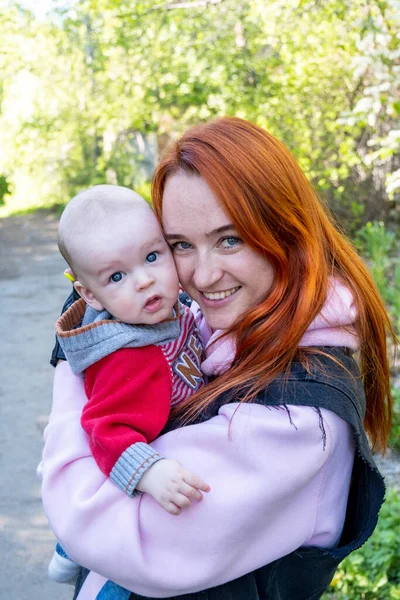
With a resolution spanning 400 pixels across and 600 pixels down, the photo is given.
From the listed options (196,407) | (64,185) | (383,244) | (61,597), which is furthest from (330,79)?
(64,185)

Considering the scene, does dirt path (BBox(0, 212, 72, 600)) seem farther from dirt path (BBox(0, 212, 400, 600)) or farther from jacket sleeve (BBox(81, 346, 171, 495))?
jacket sleeve (BBox(81, 346, 171, 495))

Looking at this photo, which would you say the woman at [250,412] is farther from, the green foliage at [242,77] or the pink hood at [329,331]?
the green foliage at [242,77]

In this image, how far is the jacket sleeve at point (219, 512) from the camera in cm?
138

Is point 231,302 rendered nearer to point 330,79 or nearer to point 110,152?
point 330,79

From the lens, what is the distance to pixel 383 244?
5984 mm

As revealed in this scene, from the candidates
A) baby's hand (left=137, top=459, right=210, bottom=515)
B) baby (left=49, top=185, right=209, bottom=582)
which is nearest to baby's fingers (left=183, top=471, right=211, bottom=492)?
baby's hand (left=137, top=459, right=210, bottom=515)

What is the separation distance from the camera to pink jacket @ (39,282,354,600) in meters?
1.38

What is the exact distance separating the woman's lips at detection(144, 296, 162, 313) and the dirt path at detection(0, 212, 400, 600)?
6.04 feet

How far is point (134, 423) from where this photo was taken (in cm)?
152

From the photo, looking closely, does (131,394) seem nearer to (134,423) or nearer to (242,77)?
(134,423)

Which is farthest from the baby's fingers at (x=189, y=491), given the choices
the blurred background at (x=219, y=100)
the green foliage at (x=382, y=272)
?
the green foliage at (x=382, y=272)

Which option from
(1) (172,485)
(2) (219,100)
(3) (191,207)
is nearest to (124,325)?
(3) (191,207)

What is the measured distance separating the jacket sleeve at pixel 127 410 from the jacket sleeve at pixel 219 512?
6cm

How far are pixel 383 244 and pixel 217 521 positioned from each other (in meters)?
4.90
